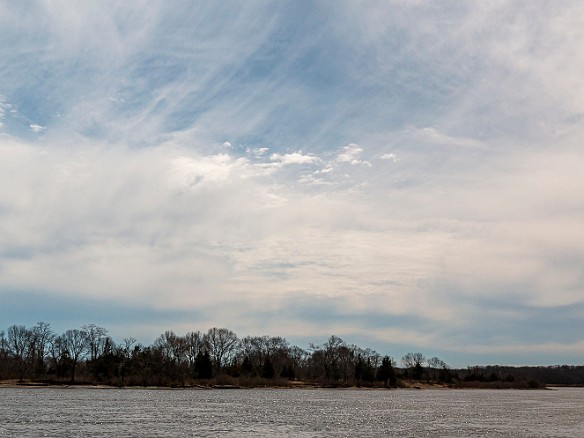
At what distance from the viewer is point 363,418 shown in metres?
65.7

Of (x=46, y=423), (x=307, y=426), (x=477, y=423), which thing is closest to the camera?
(x=46, y=423)

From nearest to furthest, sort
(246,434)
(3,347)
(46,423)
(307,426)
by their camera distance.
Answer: (246,434) → (46,423) → (307,426) → (3,347)

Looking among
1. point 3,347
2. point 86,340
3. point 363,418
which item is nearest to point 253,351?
point 86,340

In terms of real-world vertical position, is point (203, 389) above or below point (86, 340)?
below

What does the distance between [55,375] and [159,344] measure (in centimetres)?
2719

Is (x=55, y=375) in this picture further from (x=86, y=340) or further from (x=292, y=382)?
(x=292, y=382)

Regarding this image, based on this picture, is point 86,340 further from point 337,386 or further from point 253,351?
point 337,386

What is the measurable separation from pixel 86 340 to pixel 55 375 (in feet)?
40.4

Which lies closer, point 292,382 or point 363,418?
point 363,418

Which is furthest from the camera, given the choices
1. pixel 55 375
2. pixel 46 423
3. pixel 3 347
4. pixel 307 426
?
pixel 3 347

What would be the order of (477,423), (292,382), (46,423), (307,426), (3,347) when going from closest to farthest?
(46,423) → (307,426) → (477,423) → (3,347) → (292,382)

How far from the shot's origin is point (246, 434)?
44.8m

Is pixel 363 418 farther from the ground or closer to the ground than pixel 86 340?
closer to the ground

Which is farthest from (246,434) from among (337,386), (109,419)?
(337,386)
